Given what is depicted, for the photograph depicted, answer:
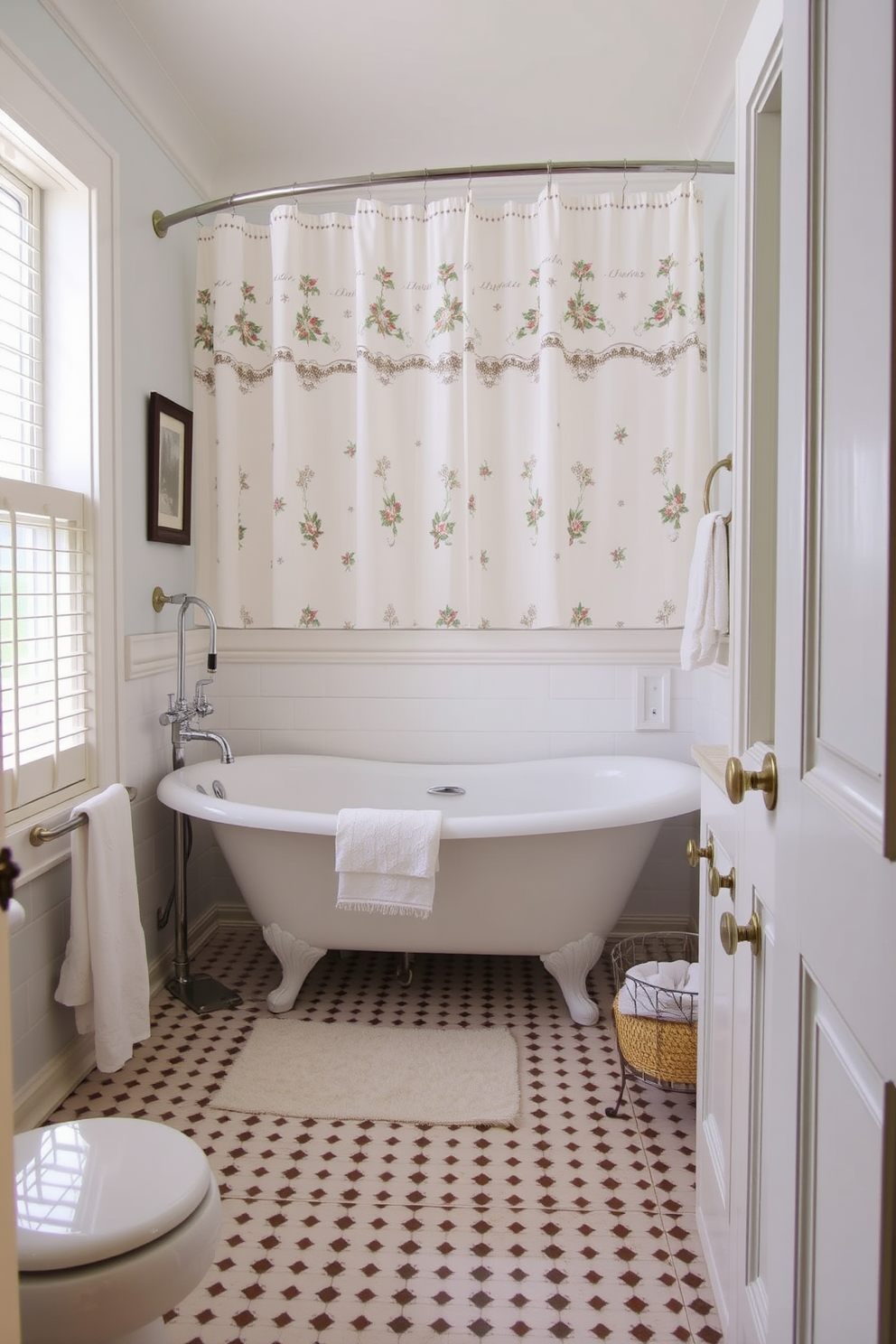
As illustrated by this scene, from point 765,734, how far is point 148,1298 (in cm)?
115

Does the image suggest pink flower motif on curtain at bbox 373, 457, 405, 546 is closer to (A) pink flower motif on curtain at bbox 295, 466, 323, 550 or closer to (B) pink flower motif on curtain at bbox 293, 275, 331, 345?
(A) pink flower motif on curtain at bbox 295, 466, 323, 550

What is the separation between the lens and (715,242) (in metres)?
2.98

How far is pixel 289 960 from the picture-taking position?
279 centimetres

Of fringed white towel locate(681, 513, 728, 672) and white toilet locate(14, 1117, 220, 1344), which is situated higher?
fringed white towel locate(681, 513, 728, 672)

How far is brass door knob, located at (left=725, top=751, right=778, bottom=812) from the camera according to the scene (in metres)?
1.05

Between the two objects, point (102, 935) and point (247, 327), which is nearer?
point (102, 935)

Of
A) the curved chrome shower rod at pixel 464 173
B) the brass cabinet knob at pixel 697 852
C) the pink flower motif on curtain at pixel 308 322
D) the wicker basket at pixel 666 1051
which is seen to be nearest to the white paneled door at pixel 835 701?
the brass cabinet knob at pixel 697 852

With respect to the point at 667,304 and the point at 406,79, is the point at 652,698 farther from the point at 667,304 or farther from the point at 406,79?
the point at 406,79

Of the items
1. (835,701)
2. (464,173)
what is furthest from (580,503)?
(835,701)

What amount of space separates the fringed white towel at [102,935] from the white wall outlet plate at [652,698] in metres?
1.76

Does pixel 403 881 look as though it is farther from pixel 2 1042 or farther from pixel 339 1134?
pixel 2 1042

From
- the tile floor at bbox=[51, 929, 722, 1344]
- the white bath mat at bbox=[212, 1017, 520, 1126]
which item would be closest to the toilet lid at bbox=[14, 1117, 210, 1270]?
the tile floor at bbox=[51, 929, 722, 1344]

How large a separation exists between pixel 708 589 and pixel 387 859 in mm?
1115

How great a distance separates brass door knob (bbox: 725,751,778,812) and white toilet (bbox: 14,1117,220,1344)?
37.3 inches
